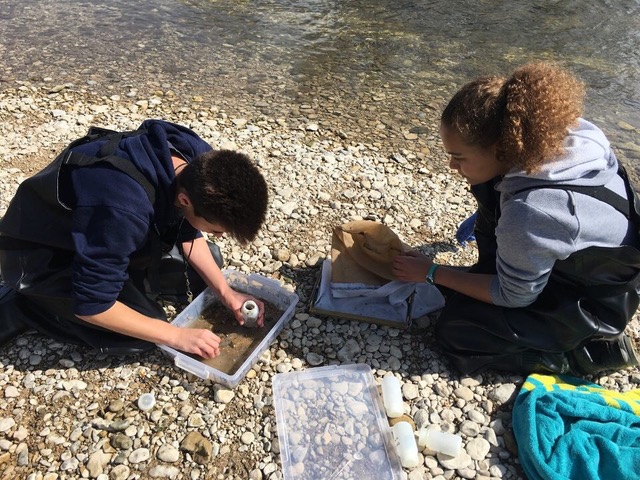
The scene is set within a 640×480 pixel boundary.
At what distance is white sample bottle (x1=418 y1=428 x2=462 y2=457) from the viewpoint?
2543mm

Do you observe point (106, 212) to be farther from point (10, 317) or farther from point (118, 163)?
point (10, 317)

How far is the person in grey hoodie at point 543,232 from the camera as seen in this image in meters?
2.21

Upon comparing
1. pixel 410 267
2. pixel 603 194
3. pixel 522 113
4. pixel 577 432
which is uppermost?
pixel 522 113

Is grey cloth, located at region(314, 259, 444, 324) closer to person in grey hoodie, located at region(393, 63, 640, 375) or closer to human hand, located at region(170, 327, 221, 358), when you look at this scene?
person in grey hoodie, located at region(393, 63, 640, 375)

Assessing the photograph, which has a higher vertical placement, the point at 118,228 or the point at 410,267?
the point at 118,228

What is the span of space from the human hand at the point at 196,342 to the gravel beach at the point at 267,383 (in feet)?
0.66

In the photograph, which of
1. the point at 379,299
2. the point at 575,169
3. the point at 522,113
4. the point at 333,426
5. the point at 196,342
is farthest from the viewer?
the point at 379,299

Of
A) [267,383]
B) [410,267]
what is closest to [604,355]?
[410,267]

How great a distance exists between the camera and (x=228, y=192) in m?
2.15

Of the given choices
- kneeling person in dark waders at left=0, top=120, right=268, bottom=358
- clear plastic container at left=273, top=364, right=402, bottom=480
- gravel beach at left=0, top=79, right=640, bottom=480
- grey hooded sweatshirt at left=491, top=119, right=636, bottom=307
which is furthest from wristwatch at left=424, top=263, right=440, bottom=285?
kneeling person in dark waders at left=0, top=120, right=268, bottom=358

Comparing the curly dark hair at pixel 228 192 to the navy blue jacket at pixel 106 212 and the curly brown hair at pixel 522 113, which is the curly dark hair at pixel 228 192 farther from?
the curly brown hair at pixel 522 113

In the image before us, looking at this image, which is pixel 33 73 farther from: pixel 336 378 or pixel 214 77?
pixel 336 378

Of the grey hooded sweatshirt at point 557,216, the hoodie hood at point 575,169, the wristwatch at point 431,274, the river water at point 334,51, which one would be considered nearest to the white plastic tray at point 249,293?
the wristwatch at point 431,274

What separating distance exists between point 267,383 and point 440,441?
984 mm
